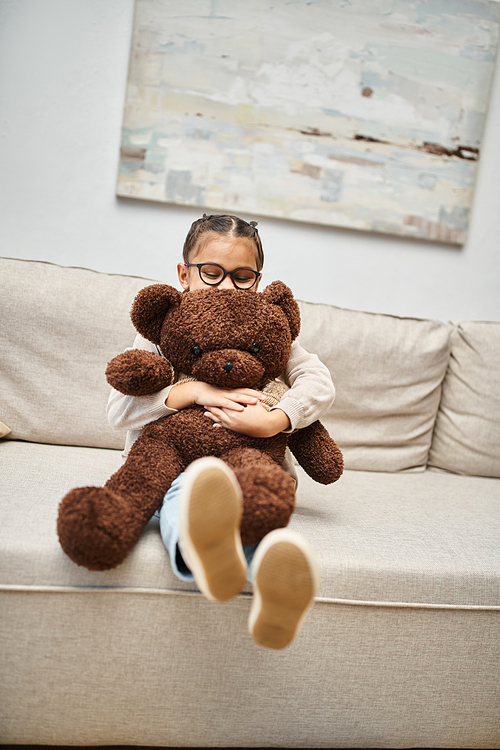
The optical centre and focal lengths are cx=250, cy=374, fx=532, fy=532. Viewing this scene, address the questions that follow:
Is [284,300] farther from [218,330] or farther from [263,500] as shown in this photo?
[263,500]

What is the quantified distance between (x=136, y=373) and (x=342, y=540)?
470 millimetres

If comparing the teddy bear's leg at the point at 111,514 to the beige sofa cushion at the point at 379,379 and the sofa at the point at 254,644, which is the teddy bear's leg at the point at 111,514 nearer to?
the sofa at the point at 254,644

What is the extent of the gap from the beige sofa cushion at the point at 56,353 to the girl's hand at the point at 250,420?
52cm

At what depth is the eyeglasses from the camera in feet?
3.37

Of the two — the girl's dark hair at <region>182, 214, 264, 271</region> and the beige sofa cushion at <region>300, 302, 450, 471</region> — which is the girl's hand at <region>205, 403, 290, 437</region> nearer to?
the girl's dark hair at <region>182, 214, 264, 271</region>

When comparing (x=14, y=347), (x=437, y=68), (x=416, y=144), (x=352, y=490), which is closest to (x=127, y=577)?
(x=352, y=490)

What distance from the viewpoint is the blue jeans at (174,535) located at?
0.80 m

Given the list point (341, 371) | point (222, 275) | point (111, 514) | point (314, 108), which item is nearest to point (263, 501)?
point (111, 514)

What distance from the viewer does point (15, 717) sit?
31.9 inches

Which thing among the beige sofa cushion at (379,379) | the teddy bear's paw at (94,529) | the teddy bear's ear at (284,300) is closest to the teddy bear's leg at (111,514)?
the teddy bear's paw at (94,529)

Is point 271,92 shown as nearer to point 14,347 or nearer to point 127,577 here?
point 14,347

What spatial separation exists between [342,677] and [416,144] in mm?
1572

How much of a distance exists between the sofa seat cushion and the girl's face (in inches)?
18.1

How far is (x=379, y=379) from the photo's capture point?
59.4 inches
